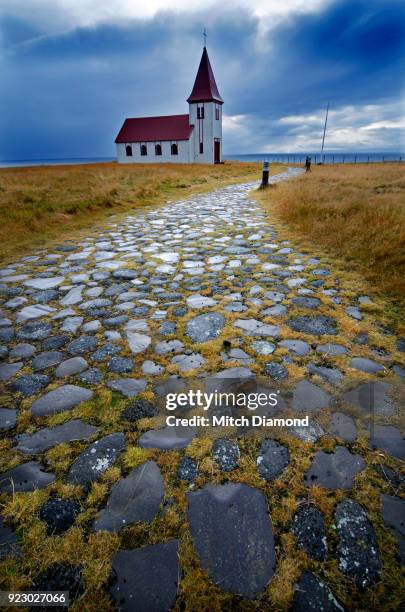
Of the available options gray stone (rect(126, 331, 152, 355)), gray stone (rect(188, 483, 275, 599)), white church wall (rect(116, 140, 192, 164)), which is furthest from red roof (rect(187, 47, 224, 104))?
gray stone (rect(188, 483, 275, 599))

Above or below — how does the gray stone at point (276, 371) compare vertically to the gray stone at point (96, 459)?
above

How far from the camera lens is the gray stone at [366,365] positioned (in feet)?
7.65

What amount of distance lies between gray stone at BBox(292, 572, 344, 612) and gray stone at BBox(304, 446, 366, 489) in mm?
402

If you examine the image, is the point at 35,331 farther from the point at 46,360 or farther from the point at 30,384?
the point at 30,384

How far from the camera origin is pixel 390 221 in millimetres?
5609

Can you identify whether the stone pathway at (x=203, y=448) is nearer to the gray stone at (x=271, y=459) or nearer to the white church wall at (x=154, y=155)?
the gray stone at (x=271, y=459)

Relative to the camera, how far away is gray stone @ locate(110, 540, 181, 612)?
1174mm

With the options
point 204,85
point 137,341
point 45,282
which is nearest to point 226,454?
point 137,341

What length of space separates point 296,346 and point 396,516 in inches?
54.1

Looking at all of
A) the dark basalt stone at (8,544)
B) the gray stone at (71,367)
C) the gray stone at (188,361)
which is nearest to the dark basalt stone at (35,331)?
the gray stone at (71,367)

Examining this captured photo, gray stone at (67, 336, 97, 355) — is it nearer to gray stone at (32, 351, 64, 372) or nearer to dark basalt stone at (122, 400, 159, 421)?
gray stone at (32, 351, 64, 372)

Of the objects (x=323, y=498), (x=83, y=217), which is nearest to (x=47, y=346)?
(x=323, y=498)

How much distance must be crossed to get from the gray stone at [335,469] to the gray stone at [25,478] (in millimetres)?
1357

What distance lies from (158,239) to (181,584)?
5666mm
